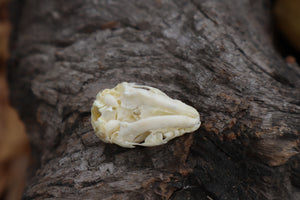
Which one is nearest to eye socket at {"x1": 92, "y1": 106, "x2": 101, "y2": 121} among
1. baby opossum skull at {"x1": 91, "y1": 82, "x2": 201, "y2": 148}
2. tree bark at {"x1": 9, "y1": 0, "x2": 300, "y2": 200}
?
baby opossum skull at {"x1": 91, "y1": 82, "x2": 201, "y2": 148}

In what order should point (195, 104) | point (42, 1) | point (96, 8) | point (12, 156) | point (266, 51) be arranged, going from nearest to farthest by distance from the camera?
1. point (195, 104)
2. point (266, 51)
3. point (96, 8)
4. point (42, 1)
5. point (12, 156)

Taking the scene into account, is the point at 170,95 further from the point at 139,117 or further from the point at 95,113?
the point at 95,113

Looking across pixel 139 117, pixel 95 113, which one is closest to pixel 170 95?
pixel 139 117

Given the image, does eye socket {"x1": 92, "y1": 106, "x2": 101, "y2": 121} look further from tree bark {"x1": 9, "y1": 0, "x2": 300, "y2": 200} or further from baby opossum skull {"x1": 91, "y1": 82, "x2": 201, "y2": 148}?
tree bark {"x1": 9, "y1": 0, "x2": 300, "y2": 200}

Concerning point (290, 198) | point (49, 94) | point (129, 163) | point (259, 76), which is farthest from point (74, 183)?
point (259, 76)

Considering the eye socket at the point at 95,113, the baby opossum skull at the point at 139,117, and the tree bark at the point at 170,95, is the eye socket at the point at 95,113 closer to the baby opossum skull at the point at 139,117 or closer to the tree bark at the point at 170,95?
the baby opossum skull at the point at 139,117

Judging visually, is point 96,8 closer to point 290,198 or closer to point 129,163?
point 129,163
